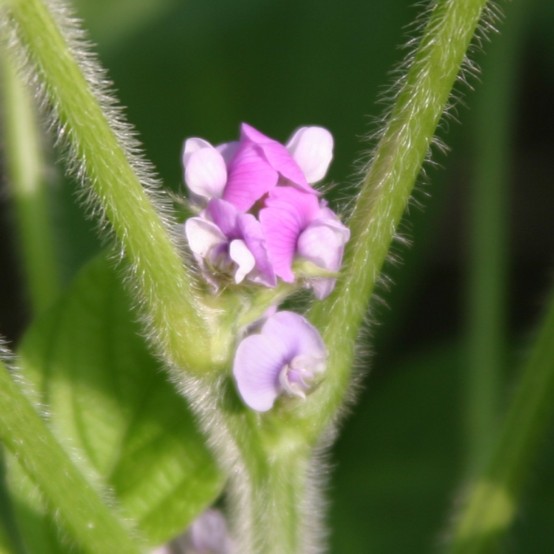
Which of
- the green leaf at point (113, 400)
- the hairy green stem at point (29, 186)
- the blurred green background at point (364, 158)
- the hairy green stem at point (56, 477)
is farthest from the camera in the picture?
the blurred green background at point (364, 158)

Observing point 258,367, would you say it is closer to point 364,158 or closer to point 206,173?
point 206,173

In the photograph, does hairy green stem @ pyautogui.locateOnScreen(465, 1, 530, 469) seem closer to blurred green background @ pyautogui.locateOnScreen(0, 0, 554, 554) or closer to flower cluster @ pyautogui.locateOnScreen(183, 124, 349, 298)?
blurred green background @ pyautogui.locateOnScreen(0, 0, 554, 554)

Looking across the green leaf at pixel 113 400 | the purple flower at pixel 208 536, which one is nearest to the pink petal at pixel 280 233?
the green leaf at pixel 113 400

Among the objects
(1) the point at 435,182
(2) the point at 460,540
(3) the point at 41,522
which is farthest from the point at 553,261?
(3) the point at 41,522

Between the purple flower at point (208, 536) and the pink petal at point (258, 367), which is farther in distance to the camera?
the purple flower at point (208, 536)

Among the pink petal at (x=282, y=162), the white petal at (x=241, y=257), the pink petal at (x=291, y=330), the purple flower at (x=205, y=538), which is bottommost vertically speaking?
the purple flower at (x=205, y=538)

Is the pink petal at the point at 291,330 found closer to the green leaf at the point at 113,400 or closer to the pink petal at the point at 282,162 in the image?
the pink petal at the point at 282,162

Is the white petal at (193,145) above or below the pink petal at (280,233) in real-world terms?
above
